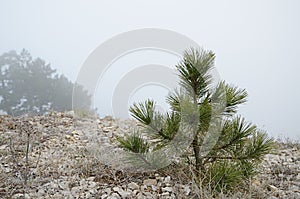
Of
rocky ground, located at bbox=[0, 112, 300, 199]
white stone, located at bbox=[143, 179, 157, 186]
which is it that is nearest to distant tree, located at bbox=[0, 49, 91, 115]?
rocky ground, located at bbox=[0, 112, 300, 199]

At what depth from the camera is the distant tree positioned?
27.9ft

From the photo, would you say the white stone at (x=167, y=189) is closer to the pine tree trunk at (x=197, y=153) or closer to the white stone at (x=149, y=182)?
the white stone at (x=149, y=182)

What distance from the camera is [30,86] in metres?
8.99

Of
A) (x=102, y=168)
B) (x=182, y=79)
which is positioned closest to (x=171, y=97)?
(x=182, y=79)

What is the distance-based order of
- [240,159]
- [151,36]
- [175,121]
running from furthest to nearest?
[151,36] → [240,159] → [175,121]

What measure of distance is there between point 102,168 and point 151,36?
147 cm

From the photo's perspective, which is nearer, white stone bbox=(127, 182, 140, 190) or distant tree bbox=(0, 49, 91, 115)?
white stone bbox=(127, 182, 140, 190)

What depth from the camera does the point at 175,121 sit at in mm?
2375

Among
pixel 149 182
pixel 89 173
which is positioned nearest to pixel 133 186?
pixel 149 182

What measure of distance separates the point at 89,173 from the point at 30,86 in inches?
268

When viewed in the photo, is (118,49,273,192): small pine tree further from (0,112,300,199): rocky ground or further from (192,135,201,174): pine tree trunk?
(0,112,300,199): rocky ground

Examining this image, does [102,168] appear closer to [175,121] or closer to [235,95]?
[175,121]

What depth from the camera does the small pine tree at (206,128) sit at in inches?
93.0

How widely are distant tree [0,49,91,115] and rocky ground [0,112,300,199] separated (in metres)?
4.10
